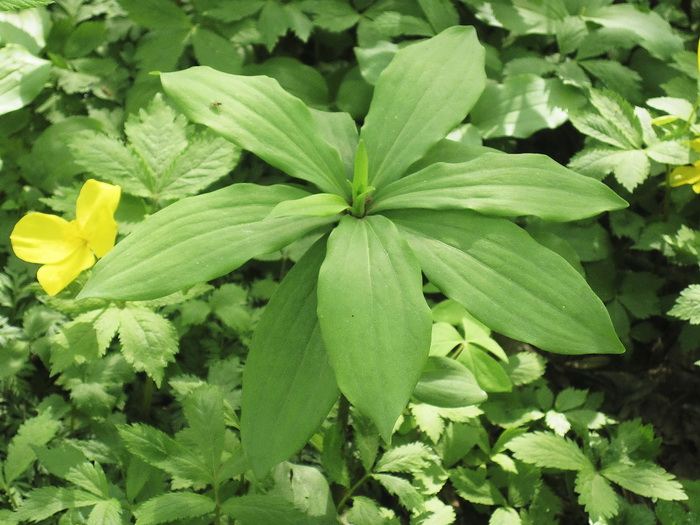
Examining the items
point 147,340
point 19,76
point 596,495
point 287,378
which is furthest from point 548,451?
point 19,76

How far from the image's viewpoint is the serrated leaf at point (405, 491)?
144cm

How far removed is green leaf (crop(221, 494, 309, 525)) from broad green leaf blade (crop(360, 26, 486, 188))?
725 millimetres

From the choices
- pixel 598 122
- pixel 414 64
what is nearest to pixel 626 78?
pixel 598 122

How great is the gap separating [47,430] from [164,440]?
41 cm

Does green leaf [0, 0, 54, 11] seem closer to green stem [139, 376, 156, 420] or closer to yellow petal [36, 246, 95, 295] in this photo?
yellow petal [36, 246, 95, 295]

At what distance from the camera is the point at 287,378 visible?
3.80 ft

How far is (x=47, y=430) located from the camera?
1.56m

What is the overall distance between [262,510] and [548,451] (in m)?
0.78

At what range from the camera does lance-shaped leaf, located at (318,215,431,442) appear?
969 millimetres

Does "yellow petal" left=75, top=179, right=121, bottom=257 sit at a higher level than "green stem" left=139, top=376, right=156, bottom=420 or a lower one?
higher

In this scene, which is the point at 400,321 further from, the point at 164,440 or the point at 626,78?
the point at 626,78

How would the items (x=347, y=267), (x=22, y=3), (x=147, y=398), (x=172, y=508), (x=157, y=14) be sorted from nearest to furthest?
(x=22, y=3) → (x=347, y=267) → (x=172, y=508) → (x=147, y=398) → (x=157, y=14)

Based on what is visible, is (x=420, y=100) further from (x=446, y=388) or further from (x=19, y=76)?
(x=19, y=76)

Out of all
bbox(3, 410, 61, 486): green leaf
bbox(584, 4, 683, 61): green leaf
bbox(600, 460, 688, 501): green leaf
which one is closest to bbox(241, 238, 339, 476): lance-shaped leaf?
bbox(3, 410, 61, 486): green leaf
